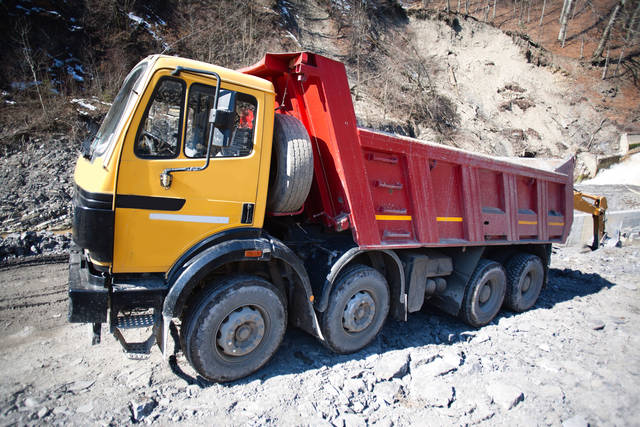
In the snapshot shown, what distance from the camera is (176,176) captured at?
10.3 ft

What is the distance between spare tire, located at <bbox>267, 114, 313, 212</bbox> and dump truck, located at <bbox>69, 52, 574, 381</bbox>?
13mm

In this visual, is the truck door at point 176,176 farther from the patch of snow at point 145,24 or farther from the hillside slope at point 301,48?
the patch of snow at point 145,24

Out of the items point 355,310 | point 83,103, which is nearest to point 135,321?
point 355,310

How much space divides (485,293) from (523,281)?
3.36 feet

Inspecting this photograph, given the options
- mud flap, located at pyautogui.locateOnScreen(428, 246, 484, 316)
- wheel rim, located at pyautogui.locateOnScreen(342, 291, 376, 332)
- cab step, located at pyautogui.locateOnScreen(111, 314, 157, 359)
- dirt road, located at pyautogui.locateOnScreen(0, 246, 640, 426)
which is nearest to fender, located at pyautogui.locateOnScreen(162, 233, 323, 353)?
cab step, located at pyautogui.locateOnScreen(111, 314, 157, 359)

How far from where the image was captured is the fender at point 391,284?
12.8 ft

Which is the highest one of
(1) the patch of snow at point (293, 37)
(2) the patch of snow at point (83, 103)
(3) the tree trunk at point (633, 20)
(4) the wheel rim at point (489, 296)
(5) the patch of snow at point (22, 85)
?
(3) the tree trunk at point (633, 20)

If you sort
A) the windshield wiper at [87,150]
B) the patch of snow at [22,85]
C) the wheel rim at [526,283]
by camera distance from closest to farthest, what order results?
the windshield wiper at [87,150] < the wheel rim at [526,283] < the patch of snow at [22,85]

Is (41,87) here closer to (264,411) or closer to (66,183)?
(66,183)

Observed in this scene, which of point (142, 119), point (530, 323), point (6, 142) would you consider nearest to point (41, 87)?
point (6, 142)

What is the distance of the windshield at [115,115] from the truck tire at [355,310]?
2.49m

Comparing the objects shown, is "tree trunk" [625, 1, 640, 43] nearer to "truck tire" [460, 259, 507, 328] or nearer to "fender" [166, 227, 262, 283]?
"truck tire" [460, 259, 507, 328]

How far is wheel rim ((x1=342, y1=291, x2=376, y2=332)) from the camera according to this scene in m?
4.13

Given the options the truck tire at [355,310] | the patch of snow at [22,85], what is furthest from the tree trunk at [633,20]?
the patch of snow at [22,85]
